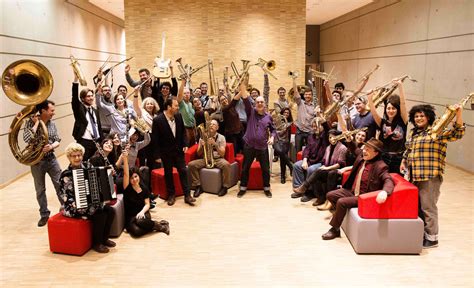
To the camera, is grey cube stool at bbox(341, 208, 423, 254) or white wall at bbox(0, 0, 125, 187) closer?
grey cube stool at bbox(341, 208, 423, 254)

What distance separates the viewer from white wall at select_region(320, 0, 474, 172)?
7.70 meters

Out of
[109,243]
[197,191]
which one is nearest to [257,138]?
[197,191]

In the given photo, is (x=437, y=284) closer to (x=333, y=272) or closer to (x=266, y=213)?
(x=333, y=272)

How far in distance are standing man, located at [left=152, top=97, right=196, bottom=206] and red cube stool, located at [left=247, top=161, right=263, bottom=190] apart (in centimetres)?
110

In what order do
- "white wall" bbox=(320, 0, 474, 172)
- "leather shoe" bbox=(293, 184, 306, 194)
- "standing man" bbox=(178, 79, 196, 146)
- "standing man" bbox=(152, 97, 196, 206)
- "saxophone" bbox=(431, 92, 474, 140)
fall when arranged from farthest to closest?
"white wall" bbox=(320, 0, 474, 172), "standing man" bbox=(178, 79, 196, 146), "leather shoe" bbox=(293, 184, 306, 194), "standing man" bbox=(152, 97, 196, 206), "saxophone" bbox=(431, 92, 474, 140)

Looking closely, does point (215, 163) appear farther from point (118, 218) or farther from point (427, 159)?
point (427, 159)

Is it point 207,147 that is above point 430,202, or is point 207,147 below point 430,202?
above

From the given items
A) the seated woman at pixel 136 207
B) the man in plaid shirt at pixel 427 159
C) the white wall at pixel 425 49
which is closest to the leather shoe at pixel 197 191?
the seated woman at pixel 136 207

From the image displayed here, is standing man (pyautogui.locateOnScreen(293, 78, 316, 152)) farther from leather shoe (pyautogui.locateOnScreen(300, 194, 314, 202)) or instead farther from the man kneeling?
the man kneeling

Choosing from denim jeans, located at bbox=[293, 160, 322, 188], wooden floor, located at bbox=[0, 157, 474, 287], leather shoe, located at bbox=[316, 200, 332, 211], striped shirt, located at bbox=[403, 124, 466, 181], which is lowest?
wooden floor, located at bbox=[0, 157, 474, 287]

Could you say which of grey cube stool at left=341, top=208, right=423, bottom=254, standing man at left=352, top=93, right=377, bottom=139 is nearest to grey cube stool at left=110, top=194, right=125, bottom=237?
grey cube stool at left=341, top=208, right=423, bottom=254

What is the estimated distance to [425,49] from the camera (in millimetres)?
9047

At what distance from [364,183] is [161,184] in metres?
3.07

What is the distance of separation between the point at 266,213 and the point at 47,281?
2838 mm
